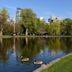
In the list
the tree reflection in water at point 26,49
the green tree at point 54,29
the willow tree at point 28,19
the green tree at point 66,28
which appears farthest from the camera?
the green tree at point 66,28

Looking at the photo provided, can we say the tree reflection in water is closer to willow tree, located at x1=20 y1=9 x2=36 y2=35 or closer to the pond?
the pond

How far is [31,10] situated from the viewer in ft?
454

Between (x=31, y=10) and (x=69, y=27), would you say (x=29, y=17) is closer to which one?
(x=31, y=10)

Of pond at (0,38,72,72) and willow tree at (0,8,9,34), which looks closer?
pond at (0,38,72,72)

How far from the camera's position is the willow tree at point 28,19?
136875 millimetres

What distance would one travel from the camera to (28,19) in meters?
137

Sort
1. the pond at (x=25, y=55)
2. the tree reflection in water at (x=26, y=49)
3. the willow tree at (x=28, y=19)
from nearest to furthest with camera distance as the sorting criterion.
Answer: the pond at (x=25, y=55) → the tree reflection in water at (x=26, y=49) → the willow tree at (x=28, y=19)

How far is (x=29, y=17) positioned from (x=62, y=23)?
61991 mm

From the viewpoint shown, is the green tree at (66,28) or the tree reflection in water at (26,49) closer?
the tree reflection in water at (26,49)

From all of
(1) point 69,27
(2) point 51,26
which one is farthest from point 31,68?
(1) point 69,27

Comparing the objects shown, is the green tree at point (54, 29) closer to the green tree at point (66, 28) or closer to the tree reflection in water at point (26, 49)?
the green tree at point (66, 28)

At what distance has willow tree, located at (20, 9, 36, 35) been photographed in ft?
449

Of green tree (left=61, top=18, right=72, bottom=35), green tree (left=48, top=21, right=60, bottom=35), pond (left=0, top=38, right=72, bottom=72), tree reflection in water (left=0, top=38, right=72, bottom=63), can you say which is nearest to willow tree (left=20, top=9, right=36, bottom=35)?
green tree (left=48, top=21, right=60, bottom=35)

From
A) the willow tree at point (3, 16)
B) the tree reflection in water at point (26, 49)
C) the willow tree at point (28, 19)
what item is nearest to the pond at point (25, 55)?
the tree reflection in water at point (26, 49)
